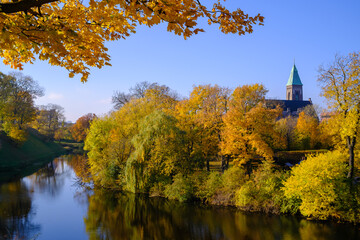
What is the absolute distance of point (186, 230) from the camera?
1595cm

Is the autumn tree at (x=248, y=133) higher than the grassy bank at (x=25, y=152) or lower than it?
higher

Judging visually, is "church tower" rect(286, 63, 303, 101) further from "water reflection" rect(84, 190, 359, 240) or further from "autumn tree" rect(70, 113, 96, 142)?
"water reflection" rect(84, 190, 359, 240)

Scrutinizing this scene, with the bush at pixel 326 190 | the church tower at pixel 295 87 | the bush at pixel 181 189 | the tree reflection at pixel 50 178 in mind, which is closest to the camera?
the bush at pixel 326 190

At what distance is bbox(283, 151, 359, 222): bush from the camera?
16.5m

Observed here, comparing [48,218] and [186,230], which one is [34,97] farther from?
[186,230]

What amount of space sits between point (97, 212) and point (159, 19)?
17661 mm

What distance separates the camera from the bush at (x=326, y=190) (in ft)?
54.2

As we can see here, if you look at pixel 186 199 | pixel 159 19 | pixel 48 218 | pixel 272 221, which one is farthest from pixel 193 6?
pixel 186 199

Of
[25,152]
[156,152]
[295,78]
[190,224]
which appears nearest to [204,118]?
[156,152]

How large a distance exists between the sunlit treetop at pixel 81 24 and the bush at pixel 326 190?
14.4 metres

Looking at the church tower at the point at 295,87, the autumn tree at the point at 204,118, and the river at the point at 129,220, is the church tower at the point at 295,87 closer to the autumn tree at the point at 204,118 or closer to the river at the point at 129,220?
the autumn tree at the point at 204,118

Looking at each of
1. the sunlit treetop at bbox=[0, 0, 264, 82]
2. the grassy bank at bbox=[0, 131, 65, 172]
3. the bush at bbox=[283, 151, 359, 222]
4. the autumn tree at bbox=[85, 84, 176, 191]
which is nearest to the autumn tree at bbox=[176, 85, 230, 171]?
the autumn tree at bbox=[85, 84, 176, 191]

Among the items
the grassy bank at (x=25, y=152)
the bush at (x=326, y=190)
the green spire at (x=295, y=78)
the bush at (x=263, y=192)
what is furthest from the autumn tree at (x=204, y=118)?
the green spire at (x=295, y=78)

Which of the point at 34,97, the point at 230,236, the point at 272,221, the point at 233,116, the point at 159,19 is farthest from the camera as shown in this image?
the point at 34,97
